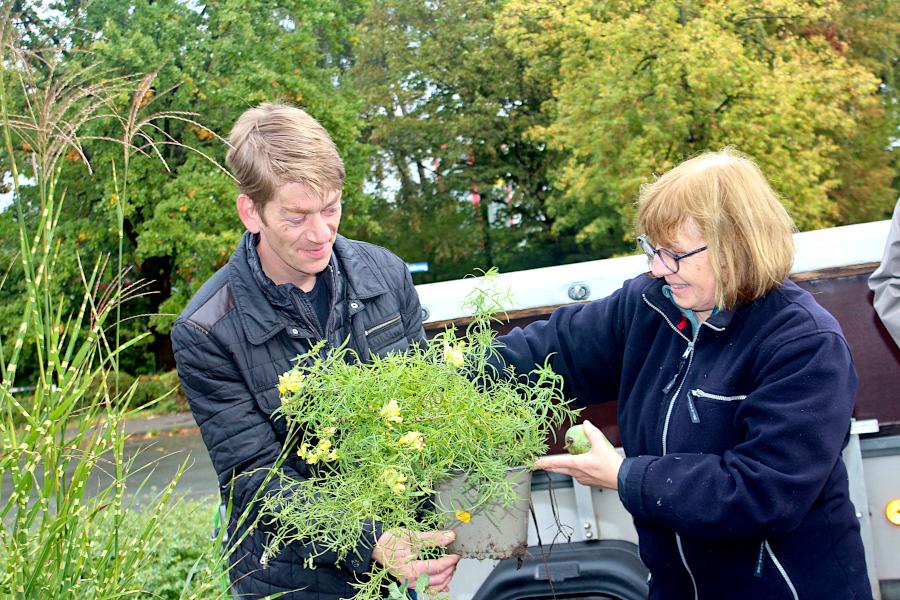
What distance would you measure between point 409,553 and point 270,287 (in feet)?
2.57

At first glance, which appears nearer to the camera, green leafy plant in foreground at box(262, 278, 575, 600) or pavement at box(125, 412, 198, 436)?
green leafy plant in foreground at box(262, 278, 575, 600)

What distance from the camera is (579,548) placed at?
3.43 metres

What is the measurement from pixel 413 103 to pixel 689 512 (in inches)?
1051

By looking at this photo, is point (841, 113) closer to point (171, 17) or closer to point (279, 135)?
point (171, 17)

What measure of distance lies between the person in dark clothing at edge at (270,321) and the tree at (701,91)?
12637 millimetres

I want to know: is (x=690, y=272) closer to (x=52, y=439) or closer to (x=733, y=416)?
(x=733, y=416)

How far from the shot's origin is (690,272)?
2.19 metres

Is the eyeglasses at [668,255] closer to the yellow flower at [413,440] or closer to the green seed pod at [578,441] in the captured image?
the green seed pod at [578,441]

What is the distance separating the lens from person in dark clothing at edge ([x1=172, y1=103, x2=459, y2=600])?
231cm

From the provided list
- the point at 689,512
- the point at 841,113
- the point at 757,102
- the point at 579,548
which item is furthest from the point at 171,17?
the point at 689,512

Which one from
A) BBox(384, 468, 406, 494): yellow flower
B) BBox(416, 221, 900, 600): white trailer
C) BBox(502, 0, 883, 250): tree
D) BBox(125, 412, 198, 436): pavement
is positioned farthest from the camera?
BBox(125, 412, 198, 436): pavement

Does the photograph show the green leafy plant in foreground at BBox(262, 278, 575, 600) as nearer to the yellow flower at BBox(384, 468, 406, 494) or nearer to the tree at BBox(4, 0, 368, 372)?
the yellow flower at BBox(384, 468, 406, 494)

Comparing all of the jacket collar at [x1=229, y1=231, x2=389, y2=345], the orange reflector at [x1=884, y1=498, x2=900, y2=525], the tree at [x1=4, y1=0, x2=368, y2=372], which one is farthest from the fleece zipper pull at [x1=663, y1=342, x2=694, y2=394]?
the tree at [x1=4, y1=0, x2=368, y2=372]

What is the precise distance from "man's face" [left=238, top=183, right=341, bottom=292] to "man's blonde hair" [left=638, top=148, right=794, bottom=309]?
31.7 inches
